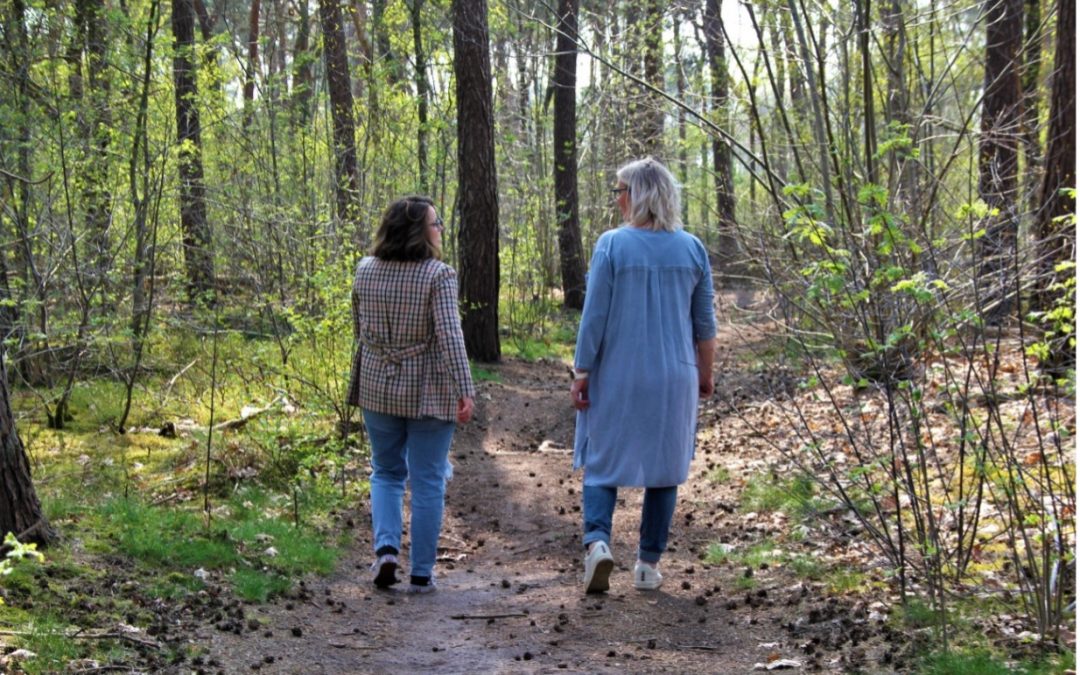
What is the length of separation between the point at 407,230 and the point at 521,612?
6.64 ft

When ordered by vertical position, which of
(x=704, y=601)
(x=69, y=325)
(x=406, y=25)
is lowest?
(x=704, y=601)

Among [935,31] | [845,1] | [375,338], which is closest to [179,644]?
[375,338]

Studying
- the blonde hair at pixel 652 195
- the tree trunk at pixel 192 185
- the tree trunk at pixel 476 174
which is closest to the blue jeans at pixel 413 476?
the blonde hair at pixel 652 195

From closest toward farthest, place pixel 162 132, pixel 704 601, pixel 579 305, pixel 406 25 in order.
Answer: pixel 704 601 < pixel 162 132 < pixel 406 25 < pixel 579 305

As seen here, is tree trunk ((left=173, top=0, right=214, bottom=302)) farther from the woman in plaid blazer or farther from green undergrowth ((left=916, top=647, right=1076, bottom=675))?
green undergrowth ((left=916, top=647, right=1076, bottom=675))

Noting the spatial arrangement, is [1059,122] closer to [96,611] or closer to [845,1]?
[845,1]

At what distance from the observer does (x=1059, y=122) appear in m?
8.99

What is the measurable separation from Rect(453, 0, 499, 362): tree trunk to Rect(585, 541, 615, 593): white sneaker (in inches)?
304

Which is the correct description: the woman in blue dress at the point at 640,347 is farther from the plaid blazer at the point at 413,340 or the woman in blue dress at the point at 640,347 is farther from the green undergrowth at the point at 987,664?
the green undergrowth at the point at 987,664

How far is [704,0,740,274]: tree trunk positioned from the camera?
9.45 m

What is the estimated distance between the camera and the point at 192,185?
10.3m

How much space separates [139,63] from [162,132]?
0.88m

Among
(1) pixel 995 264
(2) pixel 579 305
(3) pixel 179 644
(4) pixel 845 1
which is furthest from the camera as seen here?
(2) pixel 579 305

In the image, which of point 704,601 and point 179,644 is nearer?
point 179,644
